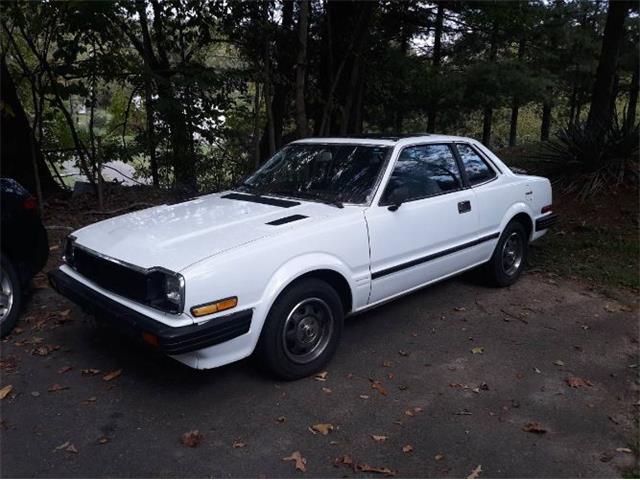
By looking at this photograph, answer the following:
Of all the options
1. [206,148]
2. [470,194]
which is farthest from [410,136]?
[206,148]

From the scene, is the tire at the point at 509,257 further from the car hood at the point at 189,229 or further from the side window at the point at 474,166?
the car hood at the point at 189,229

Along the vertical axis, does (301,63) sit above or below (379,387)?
above

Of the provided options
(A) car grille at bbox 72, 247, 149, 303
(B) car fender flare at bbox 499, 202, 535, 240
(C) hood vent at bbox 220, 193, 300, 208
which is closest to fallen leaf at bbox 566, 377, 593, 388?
(B) car fender flare at bbox 499, 202, 535, 240

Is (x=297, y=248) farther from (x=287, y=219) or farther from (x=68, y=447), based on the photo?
(x=68, y=447)

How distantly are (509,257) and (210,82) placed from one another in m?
5.39

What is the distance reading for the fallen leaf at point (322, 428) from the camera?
10.2ft

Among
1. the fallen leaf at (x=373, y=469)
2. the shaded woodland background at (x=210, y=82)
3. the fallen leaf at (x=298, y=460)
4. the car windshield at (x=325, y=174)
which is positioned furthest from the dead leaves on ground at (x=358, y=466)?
the shaded woodland background at (x=210, y=82)

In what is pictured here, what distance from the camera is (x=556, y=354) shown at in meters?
4.16

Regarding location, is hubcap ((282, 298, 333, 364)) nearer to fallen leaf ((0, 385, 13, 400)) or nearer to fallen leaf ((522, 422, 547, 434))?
fallen leaf ((522, 422, 547, 434))

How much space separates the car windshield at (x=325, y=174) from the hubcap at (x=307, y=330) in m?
0.84

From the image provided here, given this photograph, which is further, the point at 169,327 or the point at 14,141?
the point at 14,141

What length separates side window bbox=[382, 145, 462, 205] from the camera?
4.26 m

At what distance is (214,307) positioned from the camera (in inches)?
122

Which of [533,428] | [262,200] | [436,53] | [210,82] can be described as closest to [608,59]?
[210,82]
